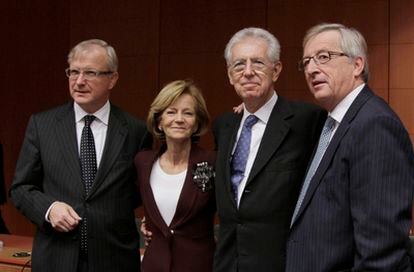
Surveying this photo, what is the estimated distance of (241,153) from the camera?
2428 mm

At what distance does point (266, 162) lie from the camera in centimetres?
232

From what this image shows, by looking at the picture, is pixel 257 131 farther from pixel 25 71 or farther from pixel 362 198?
pixel 25 71

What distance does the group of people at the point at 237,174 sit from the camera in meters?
1.82

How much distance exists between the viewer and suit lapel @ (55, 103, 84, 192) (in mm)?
2637

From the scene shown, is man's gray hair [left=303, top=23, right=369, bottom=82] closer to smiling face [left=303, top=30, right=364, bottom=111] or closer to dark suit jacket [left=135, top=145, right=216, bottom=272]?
smiling face [left=303, top=30, right=364, bottom=111]

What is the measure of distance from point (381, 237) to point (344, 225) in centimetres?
16

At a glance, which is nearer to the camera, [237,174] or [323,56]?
[323,56]

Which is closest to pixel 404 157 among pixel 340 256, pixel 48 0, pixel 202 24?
pixel 340 256

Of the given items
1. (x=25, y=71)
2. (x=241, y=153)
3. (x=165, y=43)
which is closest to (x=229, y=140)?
(x=241, y=153)

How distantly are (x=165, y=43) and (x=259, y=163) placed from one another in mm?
4680

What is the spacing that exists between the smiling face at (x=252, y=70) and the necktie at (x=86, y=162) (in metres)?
0.73

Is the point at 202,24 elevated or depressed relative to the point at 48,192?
elevated

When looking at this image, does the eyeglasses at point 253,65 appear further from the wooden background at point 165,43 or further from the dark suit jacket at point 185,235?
the wooden background at point 165,43

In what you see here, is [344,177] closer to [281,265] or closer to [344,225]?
[344,225]
